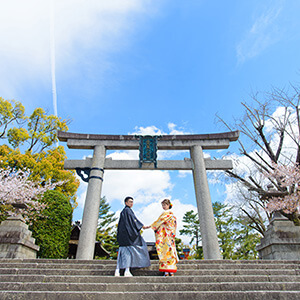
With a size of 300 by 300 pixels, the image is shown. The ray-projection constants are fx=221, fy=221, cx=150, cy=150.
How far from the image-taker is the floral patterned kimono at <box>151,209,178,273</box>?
4.61 meters

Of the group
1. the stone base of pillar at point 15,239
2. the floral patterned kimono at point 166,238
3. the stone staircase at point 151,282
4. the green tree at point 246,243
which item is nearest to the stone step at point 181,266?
the stone staircase at point 151,282

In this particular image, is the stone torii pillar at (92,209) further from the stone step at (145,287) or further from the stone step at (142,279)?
the stone step at (145,287)

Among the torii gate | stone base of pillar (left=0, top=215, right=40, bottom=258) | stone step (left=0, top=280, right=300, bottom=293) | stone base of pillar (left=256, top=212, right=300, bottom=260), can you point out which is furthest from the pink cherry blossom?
stone base of pillar (left=0, top=215, right=40, bottom=258)

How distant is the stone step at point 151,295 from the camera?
3238 mm

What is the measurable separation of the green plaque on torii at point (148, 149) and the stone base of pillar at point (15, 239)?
4.91 meters

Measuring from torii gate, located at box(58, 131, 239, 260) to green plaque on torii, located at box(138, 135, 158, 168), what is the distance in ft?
0.31

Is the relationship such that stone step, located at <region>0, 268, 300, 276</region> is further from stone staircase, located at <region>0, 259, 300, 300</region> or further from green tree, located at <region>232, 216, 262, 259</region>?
green tree, located at <region>232, 216, 262, 259</region>

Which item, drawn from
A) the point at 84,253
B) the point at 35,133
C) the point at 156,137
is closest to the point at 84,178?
the point at 84,253

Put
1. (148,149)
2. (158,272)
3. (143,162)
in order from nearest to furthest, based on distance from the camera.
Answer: (158,272), (143,162), (148,149)

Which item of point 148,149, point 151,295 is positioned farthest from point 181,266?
point 148,149

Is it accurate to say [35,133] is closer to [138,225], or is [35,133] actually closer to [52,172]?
[52,172]

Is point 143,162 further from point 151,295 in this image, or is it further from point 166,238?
point 151,295

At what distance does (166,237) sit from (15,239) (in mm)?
5072

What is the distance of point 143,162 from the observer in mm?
9719
